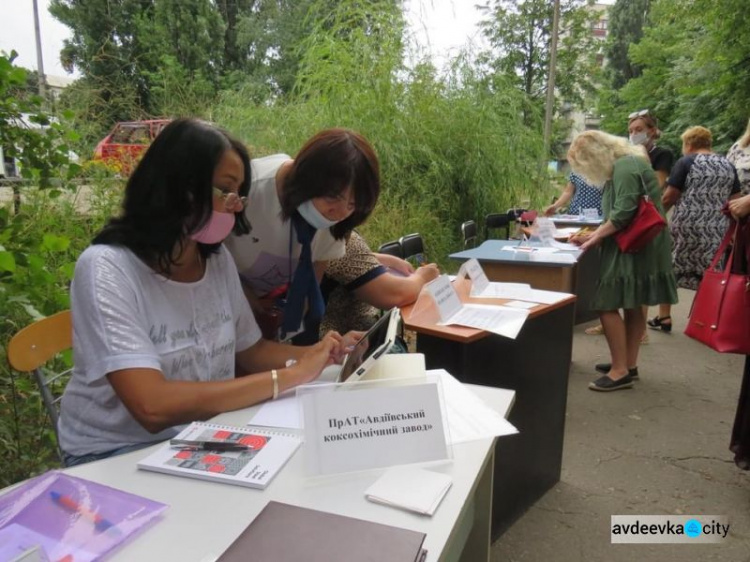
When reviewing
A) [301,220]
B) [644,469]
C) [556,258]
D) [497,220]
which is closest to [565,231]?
[497,220]

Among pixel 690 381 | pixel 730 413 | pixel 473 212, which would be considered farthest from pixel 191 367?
pixel 473 212

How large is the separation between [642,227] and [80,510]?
2676 millimetres

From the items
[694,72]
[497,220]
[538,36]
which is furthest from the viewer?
[538,36]

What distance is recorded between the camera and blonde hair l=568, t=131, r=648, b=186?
107 inches

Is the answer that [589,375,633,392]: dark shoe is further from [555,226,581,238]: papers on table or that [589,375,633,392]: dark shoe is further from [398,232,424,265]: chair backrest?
[398,232,424,265]: chair backrest

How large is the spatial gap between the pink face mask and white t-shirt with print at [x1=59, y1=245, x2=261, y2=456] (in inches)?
3.8

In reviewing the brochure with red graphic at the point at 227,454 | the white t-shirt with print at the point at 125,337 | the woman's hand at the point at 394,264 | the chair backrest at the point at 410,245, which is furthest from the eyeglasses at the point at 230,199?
the chair backrest at the point at 410,245

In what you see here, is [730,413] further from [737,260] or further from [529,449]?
[529,449]

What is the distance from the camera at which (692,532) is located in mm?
1882

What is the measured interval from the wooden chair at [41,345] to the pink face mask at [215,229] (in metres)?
0.40

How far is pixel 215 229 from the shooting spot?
1.28 meters

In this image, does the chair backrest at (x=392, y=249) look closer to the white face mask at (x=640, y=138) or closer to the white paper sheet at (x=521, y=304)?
the white paper sheet at (x=521, y=304)

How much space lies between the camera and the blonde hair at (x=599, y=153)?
2.72 meters

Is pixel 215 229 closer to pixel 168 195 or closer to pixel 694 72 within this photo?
pixel 168 195
